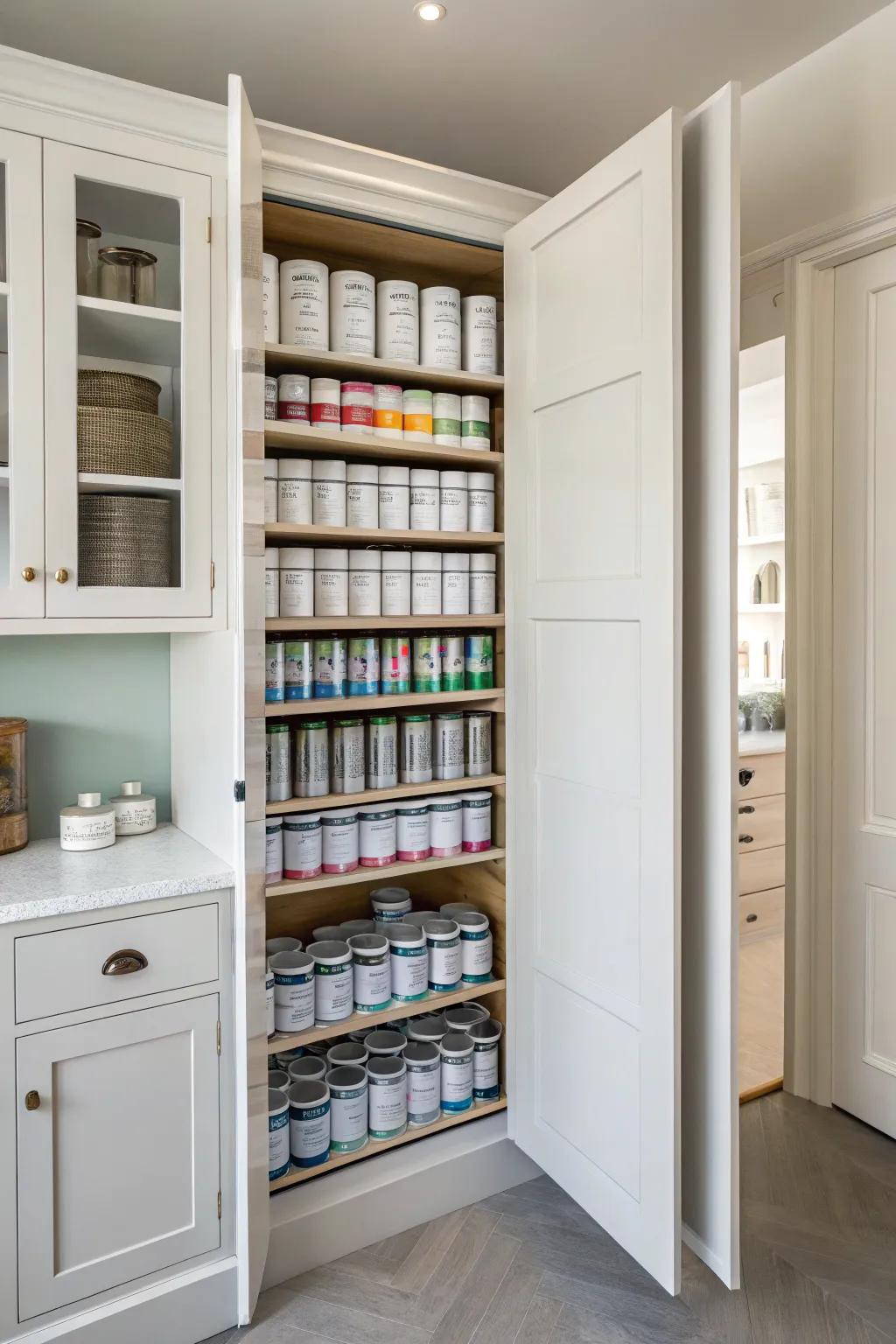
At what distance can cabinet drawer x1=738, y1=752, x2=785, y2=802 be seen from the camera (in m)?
3.40

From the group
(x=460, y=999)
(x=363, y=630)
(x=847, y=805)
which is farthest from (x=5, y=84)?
(x=847, y=805)

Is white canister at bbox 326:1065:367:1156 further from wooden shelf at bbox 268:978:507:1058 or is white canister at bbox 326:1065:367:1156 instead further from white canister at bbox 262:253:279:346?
white canister at bbox 262:253:279:346

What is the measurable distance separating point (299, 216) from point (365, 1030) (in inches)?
74.9

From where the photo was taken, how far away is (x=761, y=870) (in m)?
3.50

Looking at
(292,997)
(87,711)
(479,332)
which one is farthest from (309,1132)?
(479,332)

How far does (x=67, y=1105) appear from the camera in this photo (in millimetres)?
1491

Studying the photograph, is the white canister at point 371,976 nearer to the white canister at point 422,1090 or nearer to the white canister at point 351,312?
the white canister at point 422,1090

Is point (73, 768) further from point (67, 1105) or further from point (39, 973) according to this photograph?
point (67, 1105)

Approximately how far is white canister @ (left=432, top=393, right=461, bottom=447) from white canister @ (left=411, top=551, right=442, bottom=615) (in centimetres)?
26

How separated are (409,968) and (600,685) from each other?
80 centimetres

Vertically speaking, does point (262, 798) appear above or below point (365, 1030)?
above

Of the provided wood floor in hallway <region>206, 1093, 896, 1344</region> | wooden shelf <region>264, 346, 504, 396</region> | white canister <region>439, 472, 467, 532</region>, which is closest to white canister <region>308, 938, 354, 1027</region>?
wood floor in hallway <region>206, 1093, 896, 1344</region>

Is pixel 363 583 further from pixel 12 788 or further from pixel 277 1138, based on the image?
pixel 277 1138

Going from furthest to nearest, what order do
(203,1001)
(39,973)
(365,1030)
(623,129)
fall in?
(623,129), (365,1030), (203,1001), (39,973)
